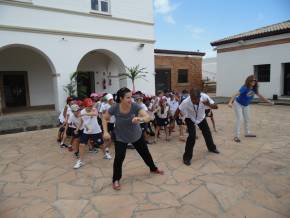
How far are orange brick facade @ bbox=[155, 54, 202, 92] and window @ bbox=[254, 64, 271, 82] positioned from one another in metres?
4.71

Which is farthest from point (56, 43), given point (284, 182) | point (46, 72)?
point (284, 182)

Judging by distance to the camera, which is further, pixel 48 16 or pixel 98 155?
pixel 48 16

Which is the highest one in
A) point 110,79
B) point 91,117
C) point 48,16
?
point 48,16

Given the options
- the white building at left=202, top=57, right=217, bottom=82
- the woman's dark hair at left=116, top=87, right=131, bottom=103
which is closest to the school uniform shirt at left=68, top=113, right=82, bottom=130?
the woman's dark hair at left=116, top=87, right=131, bottom=103

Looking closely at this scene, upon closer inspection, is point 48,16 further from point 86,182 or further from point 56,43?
point 86,182

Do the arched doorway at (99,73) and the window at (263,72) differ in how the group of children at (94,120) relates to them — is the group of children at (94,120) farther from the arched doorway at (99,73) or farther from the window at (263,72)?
the window at (263,72)

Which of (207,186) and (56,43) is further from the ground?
(56,43)

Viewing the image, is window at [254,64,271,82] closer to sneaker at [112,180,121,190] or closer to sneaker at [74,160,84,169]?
sneaker at [74,160,84,169]

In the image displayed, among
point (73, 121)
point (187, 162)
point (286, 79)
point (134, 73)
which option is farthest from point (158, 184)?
point (286, 79)

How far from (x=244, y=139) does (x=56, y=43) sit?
29.9 ft

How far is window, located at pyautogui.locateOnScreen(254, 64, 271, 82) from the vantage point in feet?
56.6

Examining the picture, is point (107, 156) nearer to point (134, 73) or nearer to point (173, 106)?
point (173, 106)

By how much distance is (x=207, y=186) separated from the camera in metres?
4.14

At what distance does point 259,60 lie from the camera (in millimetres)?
17266
